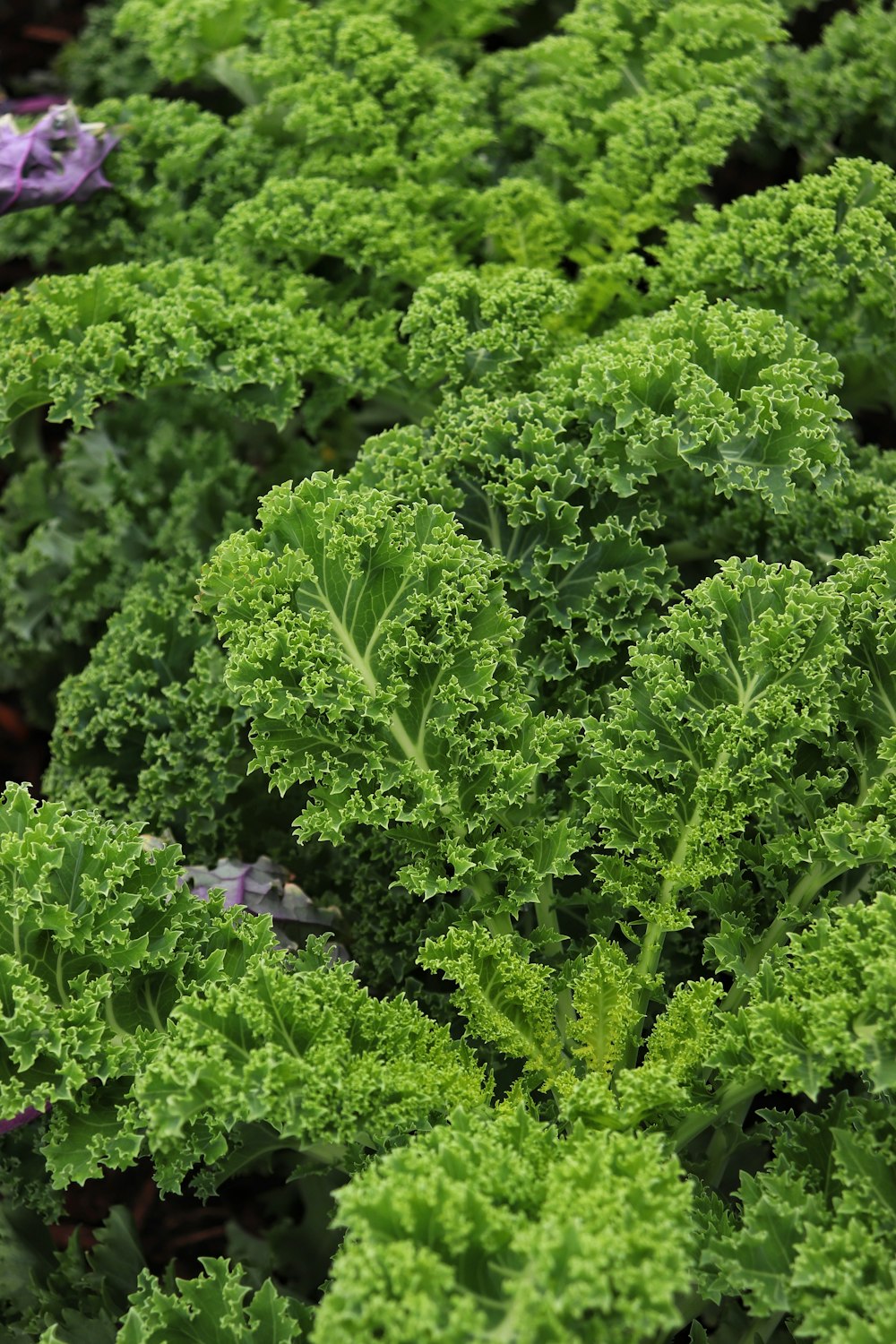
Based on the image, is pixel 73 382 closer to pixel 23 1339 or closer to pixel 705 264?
pixel 705 264

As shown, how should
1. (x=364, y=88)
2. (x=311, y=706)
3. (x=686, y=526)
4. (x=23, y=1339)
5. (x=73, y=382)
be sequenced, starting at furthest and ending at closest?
(x=364, y=88) < (x=686, y=526) < (x=73, y=382) < (x=23, y=1339) < (x=311, y=706)

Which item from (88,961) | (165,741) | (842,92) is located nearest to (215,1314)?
(88,961)

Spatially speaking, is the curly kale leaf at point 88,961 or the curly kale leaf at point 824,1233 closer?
the curly kale leaf at point 824,1233

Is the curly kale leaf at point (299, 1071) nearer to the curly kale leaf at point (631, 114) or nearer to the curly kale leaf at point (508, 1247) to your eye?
the curly kale leaf at point (508, 1247)

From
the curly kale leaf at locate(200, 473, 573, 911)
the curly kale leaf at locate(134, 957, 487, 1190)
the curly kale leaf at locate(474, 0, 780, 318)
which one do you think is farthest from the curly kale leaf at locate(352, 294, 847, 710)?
the curly kale leaf at locate(134, 957, 487, 1190)

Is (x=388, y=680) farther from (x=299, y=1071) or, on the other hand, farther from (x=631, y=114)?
(x=631, y=114)

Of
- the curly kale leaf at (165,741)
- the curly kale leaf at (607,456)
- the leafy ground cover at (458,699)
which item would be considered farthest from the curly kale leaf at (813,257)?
the curly kale leaf at (165,741)

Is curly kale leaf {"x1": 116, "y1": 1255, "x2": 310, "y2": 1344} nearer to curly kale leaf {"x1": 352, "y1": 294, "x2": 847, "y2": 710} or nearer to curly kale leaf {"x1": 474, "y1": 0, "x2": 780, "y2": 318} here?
curly kale leaf {"x1": 352, "y1": 294, "x2": 847, "y2": 710}

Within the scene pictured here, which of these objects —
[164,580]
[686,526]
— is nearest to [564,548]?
[686,526]

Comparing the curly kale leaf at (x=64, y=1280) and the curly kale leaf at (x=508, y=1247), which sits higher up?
the curly kale leaf at (x=508, y=1247)
